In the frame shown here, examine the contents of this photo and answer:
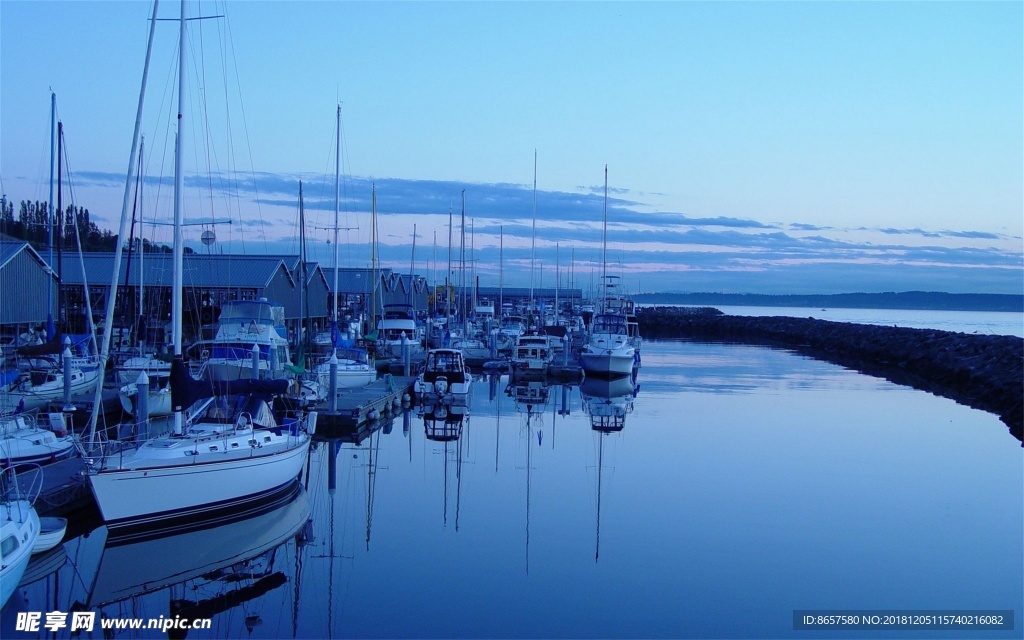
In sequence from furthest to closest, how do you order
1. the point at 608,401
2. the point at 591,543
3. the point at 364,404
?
1. the point at 608,401
2. the point at 364,404
3. the point at 591,543

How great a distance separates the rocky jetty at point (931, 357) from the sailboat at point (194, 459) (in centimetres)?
2057

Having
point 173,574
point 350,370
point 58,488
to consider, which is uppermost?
point 350,370

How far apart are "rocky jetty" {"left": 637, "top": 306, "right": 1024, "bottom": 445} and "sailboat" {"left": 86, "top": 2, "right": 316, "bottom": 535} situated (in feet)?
67.5

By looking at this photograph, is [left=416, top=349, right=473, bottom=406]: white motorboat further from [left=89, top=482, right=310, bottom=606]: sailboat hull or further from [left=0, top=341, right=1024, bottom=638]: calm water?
[left=89, top=482, right=310, bottom=606]: sailboat hull

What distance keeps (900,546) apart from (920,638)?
3.56 meters

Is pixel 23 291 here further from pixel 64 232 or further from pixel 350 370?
pixel 64 232

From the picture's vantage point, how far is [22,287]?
33.1 meters

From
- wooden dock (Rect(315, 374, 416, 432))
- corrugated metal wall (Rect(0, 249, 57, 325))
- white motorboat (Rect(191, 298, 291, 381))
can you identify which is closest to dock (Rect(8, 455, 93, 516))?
white motorboat (Rect(191, 298, 291, 381))

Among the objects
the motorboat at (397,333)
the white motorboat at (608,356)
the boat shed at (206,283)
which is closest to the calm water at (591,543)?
the white motorboat at (608,356)

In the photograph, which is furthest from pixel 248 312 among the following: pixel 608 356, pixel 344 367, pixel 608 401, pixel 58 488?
pixel 58 488

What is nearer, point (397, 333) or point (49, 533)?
point (49, 533)

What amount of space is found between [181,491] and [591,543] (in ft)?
20.8

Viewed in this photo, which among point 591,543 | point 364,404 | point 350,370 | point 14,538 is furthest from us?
point 350,370

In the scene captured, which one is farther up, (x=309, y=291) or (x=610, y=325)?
(x=309, y=291)
